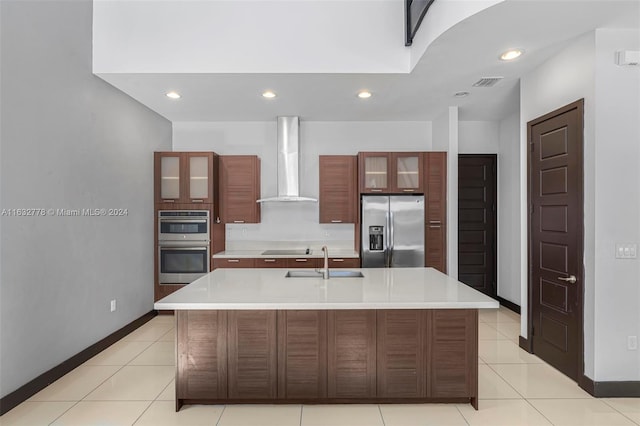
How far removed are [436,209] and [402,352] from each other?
2.81 meters

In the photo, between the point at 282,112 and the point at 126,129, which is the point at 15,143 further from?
the point at 282,112

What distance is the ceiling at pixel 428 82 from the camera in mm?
2521

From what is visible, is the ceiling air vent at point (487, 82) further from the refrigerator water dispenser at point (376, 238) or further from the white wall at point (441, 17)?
the refrigerator water dispenser at point (376, 238)

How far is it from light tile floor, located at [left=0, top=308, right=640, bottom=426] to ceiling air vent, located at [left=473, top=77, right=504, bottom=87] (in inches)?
112

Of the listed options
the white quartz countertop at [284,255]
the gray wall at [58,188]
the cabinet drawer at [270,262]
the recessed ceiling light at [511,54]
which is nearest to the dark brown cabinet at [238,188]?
the white quartz countertop at [284,255]

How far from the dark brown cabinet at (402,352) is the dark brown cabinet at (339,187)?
2647 millimetres

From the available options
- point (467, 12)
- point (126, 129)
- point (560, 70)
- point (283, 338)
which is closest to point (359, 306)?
point (283, 338)

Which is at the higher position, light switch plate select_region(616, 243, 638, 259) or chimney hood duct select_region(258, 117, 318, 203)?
chimney hood duct select_region(258, 117, 318, 203)

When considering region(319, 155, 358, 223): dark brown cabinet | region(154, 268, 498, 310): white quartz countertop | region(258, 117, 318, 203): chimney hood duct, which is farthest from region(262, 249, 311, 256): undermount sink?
region(154, 268, 498, 310): white quartz countertop

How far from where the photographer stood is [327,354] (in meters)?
2.55

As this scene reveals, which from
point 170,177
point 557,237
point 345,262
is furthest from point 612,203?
point 170,177

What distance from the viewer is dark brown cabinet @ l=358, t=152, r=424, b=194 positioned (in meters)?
4.97

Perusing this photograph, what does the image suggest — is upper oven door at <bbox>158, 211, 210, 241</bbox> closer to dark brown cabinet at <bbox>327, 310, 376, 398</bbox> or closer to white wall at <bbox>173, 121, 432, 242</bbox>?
white wall at <bbox>173, 121, 432, 242</bbox>

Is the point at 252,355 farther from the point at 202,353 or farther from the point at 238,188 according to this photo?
the point at 238,188
